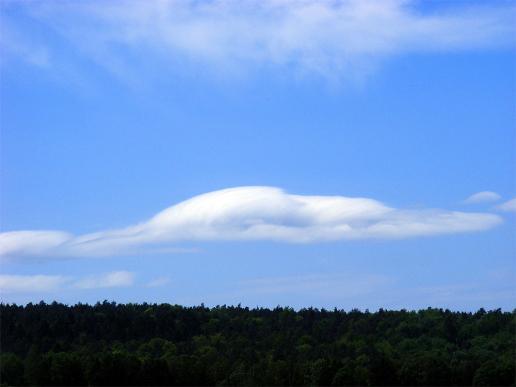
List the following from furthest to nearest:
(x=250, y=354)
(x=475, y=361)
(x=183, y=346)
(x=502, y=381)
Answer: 1. (x=183, y=346)
2. (x=250, y=354)
3. (x=475, y=361)
4. (x=502, y=381)

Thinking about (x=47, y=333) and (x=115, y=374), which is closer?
(x=115, y=374)

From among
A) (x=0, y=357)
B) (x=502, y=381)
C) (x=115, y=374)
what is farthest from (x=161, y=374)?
(x=502, y=381)

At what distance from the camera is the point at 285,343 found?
19138cm

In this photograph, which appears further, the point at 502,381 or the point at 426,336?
the point at 426,336

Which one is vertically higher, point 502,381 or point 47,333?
point 47,333

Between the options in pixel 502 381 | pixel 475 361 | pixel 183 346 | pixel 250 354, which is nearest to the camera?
pixel 502 381

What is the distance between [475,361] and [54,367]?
221ft

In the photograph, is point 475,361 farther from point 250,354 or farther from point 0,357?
point 0,357

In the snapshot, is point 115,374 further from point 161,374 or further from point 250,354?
point 250,354

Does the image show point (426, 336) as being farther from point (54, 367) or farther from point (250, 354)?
point (54, 367)

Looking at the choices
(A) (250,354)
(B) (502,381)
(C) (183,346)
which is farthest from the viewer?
(C) (183,346)

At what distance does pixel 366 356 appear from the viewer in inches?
6309

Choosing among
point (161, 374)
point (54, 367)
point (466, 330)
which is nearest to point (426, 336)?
point (466, 330)

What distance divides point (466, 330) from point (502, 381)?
61.4m
